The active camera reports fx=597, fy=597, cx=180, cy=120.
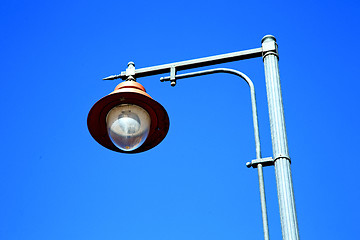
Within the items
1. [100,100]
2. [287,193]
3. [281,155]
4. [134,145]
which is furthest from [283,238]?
[100,100]

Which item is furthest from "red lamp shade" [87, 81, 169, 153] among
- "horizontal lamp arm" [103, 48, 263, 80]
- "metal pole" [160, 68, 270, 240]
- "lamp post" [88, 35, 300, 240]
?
"metal pole" [160, 68, 270, 240]

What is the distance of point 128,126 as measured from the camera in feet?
18.7

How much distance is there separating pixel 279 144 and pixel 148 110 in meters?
1.71

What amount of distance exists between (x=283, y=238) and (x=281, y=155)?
27.1 inches

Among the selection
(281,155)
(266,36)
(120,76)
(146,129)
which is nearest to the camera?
(281,155)

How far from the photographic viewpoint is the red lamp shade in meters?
5.71

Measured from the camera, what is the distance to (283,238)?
4.14 metres

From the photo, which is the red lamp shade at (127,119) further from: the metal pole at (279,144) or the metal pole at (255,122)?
the metal pole at (279,144)

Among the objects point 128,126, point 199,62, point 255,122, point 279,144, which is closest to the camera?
point 279,144

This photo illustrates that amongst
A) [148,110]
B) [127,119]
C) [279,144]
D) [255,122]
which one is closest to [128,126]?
[127,119]

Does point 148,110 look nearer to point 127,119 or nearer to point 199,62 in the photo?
point 127,119

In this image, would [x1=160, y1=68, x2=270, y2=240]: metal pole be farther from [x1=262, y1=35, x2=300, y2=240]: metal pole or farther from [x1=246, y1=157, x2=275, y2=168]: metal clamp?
[x1=262, y1=35, x2=300, y2=240]: metal pole

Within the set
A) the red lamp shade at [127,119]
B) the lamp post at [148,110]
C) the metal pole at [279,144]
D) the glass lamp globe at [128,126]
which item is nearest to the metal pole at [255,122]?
the lamp post at [148,110]

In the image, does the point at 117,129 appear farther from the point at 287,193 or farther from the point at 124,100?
the point at 287,193
